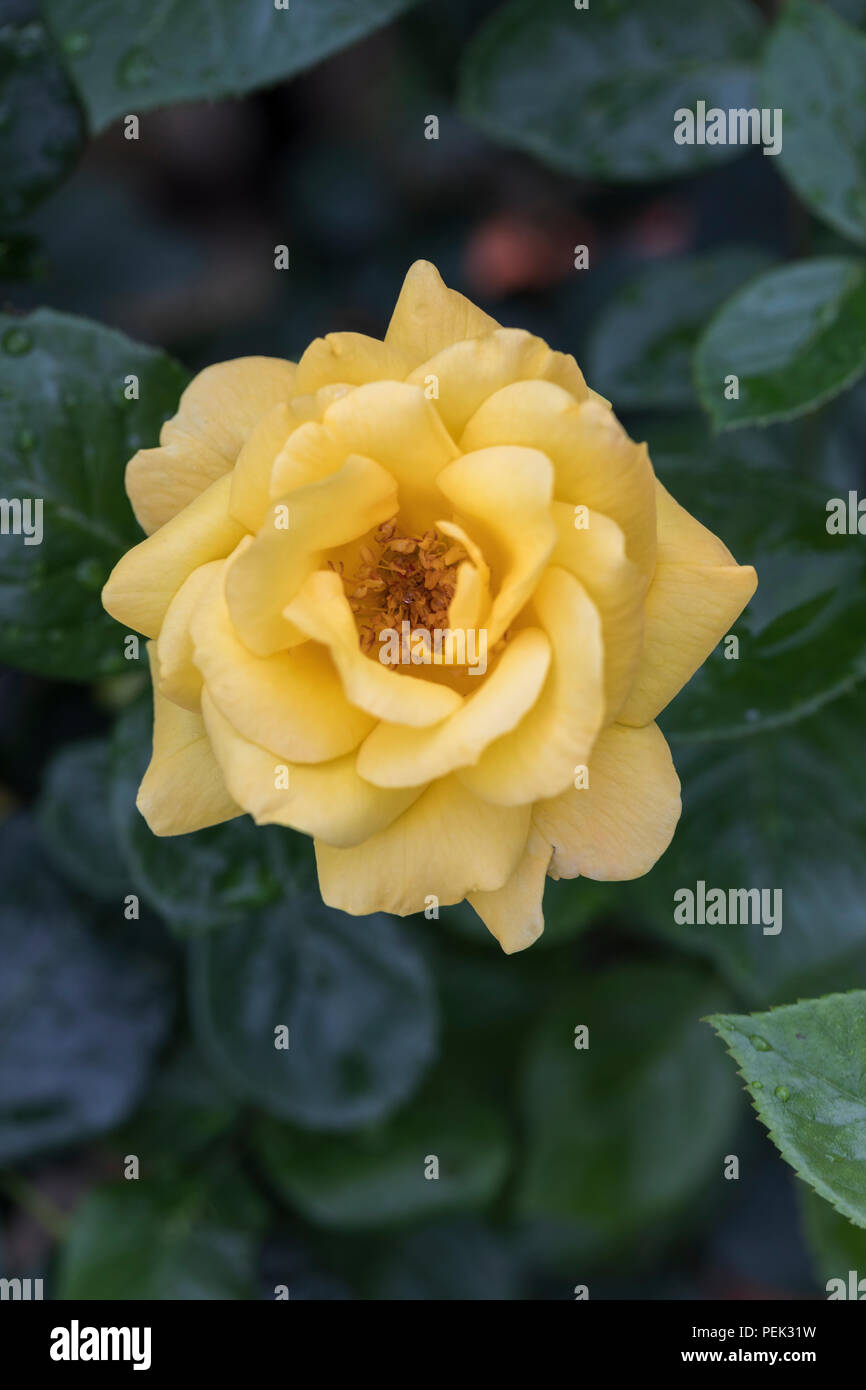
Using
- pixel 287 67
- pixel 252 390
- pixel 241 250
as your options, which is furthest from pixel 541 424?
pixel 241 250

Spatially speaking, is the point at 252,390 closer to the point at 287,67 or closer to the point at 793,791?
the point at 287,67

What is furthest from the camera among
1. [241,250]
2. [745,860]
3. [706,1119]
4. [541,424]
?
[241,250]

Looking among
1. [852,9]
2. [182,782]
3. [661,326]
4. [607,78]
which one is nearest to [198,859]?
[182,782]

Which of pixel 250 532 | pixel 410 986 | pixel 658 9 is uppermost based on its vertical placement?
pixel 658 9

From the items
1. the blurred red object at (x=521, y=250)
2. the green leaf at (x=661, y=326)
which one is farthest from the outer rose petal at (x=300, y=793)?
the blurred red object at (x=521, y=250)

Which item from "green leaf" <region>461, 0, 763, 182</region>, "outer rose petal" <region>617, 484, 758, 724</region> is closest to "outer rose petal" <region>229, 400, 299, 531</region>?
"outer rose petal" <region>617, 484, 758, 724</region>

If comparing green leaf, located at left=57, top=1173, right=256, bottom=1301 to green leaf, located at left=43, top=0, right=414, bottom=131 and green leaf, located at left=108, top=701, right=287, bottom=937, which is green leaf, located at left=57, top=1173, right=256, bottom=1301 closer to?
green leaf, located at left=108, top=701, right=287, bottom=937

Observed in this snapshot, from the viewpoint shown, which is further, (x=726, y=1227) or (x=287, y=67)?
(x=726, y=1227)

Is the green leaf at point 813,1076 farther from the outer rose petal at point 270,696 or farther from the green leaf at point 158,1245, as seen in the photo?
the green leaf at point 158,1245
